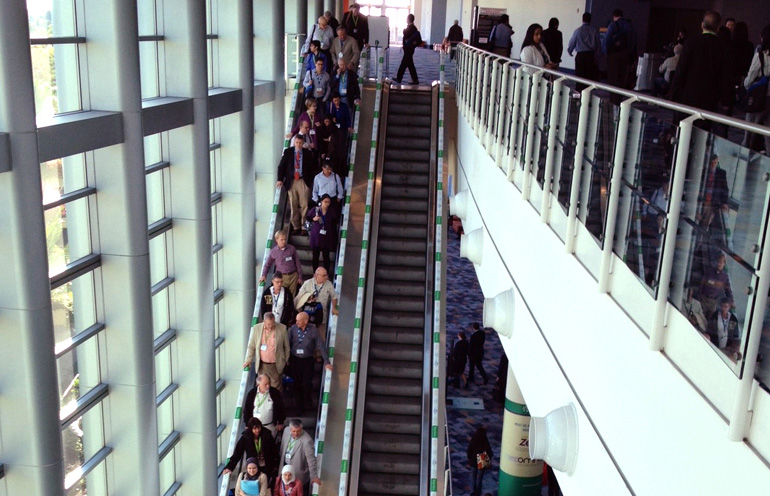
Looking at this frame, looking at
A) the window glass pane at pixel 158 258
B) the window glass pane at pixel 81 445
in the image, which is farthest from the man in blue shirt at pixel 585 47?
the window glass pane at pixel 81 445

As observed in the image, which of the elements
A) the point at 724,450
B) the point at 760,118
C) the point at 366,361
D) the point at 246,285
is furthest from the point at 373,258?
the point at 724,450

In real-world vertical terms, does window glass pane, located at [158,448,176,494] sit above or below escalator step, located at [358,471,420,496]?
below

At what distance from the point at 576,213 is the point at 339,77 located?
12990mm

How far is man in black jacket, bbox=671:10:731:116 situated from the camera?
24.7ft

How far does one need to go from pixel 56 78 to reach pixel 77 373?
13.1 feet

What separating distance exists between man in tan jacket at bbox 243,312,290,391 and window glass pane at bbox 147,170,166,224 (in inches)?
132

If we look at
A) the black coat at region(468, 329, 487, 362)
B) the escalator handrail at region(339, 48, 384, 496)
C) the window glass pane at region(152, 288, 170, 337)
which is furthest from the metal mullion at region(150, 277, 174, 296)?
the black coat at region(468, 329, 487, 362)

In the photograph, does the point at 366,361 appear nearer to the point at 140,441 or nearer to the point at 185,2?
the point at 140,441

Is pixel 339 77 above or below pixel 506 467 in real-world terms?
above

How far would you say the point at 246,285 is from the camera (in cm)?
1825

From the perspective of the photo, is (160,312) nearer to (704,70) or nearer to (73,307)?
(73,307)

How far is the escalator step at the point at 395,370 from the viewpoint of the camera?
14.2m

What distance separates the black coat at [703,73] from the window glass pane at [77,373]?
327 inches

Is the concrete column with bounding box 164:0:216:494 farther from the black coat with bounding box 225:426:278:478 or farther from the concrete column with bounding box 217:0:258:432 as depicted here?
the black coat with bounding box 225:426:278:478
